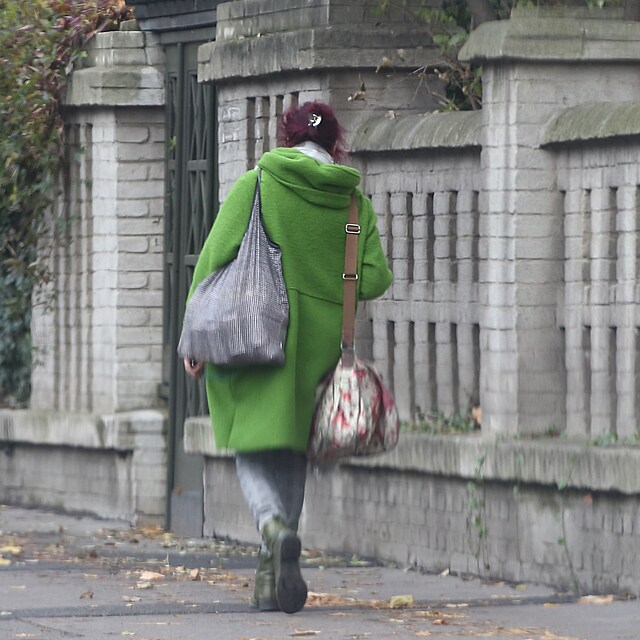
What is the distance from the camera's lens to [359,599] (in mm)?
8625

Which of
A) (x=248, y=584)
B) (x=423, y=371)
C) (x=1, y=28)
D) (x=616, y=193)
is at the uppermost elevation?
(x=1, y=28)

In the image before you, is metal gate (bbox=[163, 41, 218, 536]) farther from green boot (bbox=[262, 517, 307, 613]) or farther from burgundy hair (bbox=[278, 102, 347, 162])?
green boot (bbox=[262, 517, 307, 613])

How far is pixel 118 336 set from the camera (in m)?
12.5

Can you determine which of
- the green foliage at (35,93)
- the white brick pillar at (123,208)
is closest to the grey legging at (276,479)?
the white brick pillar at (123,208)

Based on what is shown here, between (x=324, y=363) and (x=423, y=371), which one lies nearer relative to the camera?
(x=324, y=363)

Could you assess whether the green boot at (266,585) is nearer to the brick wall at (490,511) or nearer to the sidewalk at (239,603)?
the sidewalk at (239,603)

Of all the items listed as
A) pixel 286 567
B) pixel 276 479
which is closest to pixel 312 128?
pixel 276 479

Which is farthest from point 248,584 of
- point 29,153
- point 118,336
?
point 29,153

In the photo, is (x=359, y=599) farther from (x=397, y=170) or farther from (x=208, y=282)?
(x=397, y=170)

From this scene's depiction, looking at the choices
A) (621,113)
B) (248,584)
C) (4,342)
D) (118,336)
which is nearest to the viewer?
(621,113)

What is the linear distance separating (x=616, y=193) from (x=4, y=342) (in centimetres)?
588

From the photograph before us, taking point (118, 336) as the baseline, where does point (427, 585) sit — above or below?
below

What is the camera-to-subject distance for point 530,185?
9.06 m

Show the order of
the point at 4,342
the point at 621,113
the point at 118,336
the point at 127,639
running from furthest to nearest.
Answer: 1. the point at 4,342
2. the point at 118,336
3. the point at 621,113
4. the point at 127,639
